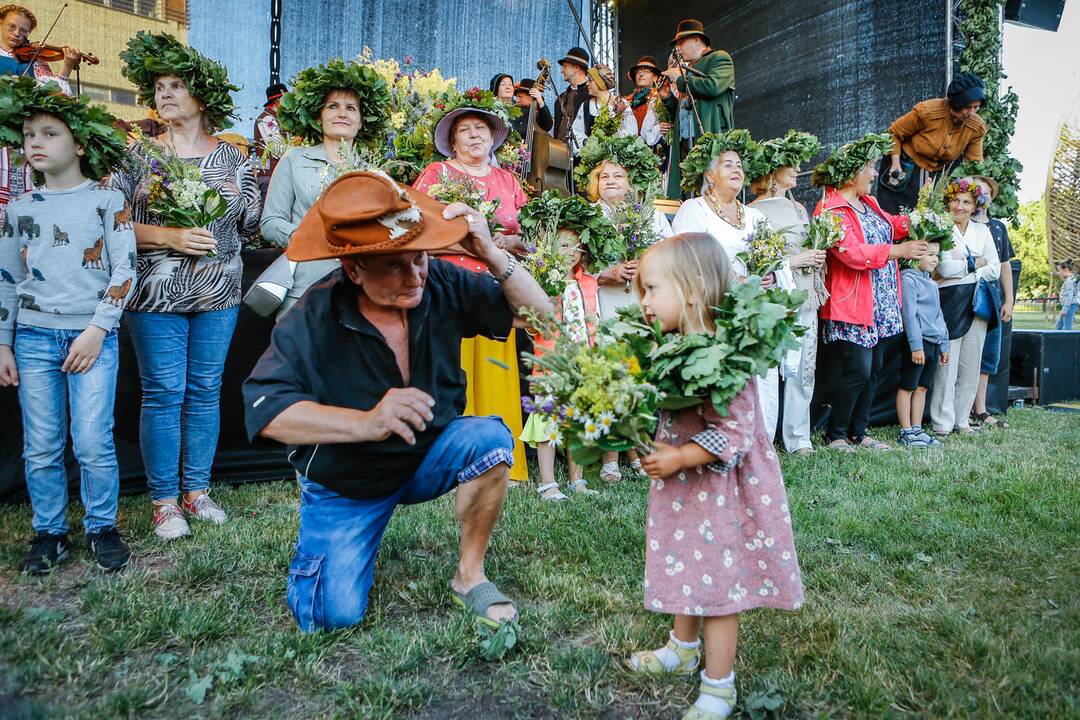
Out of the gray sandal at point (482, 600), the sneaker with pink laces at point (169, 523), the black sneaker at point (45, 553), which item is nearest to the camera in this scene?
the gray sandal at point (482, 600)

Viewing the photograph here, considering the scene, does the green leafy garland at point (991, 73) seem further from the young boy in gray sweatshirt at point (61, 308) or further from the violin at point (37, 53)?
the violin at point (37, 53)

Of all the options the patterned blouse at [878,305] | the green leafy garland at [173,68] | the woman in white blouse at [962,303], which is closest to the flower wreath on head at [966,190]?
the woman in white blouse at [962,303]

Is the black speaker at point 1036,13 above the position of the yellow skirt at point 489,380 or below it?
above

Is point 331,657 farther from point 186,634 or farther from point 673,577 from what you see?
point 673,577

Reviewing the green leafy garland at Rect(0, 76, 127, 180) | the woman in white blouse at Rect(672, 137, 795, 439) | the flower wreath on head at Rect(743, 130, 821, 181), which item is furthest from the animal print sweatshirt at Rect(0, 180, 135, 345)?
the flower wreath on head at Rect(743, 130, 821, 181)

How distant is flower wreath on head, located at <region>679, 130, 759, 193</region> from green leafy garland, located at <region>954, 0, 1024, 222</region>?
17.9 feet

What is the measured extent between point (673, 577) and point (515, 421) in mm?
2804

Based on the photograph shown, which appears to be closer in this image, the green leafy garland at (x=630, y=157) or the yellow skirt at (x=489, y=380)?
the yellow skirt at (x=489, y=380)

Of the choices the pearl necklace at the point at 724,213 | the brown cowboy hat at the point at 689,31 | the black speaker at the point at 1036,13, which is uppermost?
the black speaker at the point at 1036,13

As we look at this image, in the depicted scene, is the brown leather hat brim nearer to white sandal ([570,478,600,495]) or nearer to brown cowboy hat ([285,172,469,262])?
brown cowboy hat ([285,172,469,262])

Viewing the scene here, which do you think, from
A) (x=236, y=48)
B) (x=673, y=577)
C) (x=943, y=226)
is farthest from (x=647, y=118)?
(x=673, y=577)

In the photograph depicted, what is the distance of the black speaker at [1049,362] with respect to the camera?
9578 millimetres

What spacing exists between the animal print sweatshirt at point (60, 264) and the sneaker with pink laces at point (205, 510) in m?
1.25

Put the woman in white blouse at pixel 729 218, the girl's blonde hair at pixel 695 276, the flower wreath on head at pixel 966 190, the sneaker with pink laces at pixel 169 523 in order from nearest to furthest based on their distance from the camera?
the girl's blonde hair at pixel 695 276
the sneaker with pink laces at pixel 169 523
the woman in white blouse at pixel 729 218
the flower wreath on head at pixel 966 190
